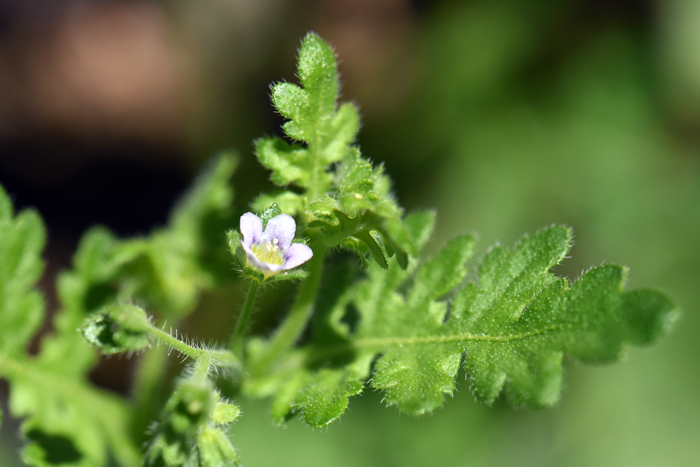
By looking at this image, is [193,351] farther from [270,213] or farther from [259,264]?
[270,213]

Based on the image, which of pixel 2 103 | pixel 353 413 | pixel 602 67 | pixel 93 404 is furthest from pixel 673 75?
pixel 2 103

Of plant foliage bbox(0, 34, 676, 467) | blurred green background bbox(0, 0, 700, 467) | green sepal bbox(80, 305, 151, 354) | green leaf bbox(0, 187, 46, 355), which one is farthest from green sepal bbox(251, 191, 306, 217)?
blurred green background bbox(0, 0, 700, 467)

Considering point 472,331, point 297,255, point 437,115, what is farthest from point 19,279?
point 437,115

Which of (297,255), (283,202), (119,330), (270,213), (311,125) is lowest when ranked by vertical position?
(119,330)

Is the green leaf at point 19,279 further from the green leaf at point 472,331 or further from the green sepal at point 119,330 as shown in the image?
the green leaf at point 472,331

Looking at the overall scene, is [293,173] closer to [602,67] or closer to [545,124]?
[545,124]

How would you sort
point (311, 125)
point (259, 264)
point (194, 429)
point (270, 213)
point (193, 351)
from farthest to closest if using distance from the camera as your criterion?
point (311, 125) < point (270, 213) < point (193, 351) < point (259, 264) < point (194, 429)

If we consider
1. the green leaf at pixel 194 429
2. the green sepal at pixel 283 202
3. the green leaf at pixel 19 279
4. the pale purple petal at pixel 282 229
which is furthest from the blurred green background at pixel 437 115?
the green leaf at pixel 194 429
